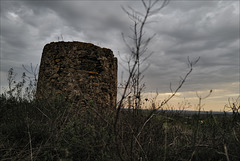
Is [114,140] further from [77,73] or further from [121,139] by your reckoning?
[77,73]

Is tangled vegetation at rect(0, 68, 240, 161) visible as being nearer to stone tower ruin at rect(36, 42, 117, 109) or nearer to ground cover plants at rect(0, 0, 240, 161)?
ground cover plants at rect(0, 0, 240, 161)

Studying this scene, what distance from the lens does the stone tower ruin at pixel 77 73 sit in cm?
508

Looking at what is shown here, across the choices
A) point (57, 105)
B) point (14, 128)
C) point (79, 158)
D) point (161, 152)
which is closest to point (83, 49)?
point (57, 105)

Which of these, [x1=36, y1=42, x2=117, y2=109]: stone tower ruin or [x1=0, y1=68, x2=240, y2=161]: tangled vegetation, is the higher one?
[x1=36, y1=42, x2=117, y2=109]: stone tower ruin

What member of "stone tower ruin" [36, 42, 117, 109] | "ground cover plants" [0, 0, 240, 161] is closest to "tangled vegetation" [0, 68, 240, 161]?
"ground cover plants" [0, 0, 240, 161]

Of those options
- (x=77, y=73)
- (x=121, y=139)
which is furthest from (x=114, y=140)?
(x=77, y=73)

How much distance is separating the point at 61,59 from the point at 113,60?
1666 millimetres

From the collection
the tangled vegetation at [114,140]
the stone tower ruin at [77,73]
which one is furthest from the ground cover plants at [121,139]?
the stone tower ruin at [77,73]

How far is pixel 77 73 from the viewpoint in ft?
16.9

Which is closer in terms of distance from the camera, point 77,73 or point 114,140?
point 114,140

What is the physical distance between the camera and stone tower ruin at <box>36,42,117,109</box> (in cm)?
508

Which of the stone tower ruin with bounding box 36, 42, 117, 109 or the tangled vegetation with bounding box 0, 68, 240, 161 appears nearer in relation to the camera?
the tangled vegetation with bounding box 0, 68, 240, 161

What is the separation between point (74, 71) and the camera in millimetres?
5164

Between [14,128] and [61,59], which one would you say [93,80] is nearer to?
[61,59]
